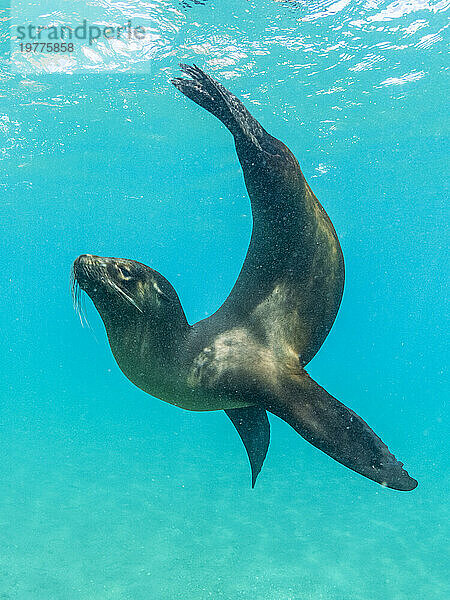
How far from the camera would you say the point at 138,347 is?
3.12m

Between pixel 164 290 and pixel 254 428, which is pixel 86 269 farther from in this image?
pixel 254 428

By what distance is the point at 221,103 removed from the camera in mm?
3281

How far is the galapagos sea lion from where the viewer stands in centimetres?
286

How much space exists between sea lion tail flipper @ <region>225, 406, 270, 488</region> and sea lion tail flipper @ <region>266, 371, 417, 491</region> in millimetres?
1037

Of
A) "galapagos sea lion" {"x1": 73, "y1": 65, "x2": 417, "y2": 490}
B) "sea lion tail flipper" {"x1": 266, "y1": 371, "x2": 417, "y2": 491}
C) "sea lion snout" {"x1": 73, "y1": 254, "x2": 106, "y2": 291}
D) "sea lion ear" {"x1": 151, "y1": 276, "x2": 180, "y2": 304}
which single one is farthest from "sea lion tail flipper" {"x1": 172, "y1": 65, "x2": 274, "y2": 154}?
"sea lion tail flipper" {"x1": 266, "y1": 371, "x2": 417, "y2": 491}

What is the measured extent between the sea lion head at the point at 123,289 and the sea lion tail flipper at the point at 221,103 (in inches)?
42.4

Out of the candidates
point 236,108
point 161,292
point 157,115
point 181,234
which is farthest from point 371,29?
point 181,234

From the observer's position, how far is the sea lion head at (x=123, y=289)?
2891 mm

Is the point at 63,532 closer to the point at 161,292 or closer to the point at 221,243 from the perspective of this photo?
the point at 161,292

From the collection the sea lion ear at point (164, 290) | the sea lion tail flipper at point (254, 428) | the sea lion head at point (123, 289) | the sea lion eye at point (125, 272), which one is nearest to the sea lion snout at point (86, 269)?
the sea lion head at point (123, 289)

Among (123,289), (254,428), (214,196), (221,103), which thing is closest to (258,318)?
(123,289)

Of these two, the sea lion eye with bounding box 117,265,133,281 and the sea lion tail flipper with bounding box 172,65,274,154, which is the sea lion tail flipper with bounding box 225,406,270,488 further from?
the sea lion tail flipper with bounding box 172,65,274,154

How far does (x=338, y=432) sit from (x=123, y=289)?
1.43 m

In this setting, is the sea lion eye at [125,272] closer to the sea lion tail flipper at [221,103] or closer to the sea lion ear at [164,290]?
the sea lion ear at [164,290]
